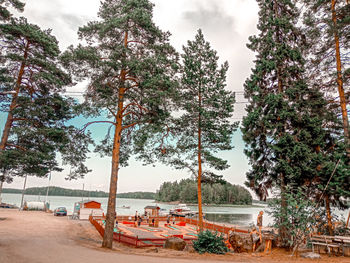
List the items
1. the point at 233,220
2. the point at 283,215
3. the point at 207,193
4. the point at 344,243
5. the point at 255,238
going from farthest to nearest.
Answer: the point at 207,193, the point at 233,220, the point at 255,238, the point at 283,215, the point at 344,243

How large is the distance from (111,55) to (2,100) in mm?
7046

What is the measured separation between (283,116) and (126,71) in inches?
360

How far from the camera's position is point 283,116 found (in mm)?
12000

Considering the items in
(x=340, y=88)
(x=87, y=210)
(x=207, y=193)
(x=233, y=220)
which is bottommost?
(x=233, y=220)

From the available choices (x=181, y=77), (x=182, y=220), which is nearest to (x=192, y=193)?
(x=182, y=220)

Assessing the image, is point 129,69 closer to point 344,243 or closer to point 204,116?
point 204,116

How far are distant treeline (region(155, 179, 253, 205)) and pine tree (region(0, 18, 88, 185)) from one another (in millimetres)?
92856

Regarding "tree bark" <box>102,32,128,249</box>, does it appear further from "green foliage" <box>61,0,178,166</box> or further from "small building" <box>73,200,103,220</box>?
"small building" <box>73,200,103,220</box>

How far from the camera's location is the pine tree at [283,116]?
451 inches

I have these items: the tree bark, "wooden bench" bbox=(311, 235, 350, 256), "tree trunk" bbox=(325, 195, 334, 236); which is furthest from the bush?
"tree trunk" bbox=(325, 195, 334, 236)

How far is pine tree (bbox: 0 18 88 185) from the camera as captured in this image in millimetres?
12117

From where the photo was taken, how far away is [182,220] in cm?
3412

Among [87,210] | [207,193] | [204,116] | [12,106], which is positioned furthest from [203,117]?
[207,193]

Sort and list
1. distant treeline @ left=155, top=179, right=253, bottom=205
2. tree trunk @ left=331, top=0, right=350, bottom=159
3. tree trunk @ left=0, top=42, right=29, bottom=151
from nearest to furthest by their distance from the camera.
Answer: tree trunk @ left=331, top=0, right=350, bottom=159 → tree trunk @ left=0, top=42, right=29, bottom=151 → distant treeline @ left=155, top=179, right=253, bottom=205
